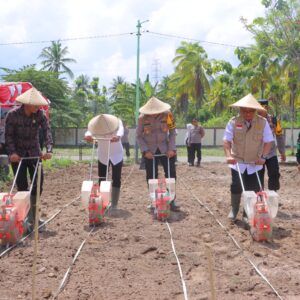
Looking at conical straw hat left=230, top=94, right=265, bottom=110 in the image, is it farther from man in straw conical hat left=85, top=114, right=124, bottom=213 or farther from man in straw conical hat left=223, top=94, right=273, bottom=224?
man in straw conical hat left=85, top=114, right=124, bottom=213

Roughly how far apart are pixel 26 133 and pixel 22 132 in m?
0.05

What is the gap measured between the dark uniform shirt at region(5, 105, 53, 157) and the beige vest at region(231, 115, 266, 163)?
248 cm

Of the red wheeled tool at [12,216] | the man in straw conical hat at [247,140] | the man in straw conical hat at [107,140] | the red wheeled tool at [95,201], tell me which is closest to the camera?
the red wheeled tool at [12,216]

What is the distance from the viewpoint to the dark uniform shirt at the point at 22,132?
588cm

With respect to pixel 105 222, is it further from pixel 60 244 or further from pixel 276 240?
pixel 276 240

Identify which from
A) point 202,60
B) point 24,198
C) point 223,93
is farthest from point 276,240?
point 202,60

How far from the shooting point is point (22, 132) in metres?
5.93

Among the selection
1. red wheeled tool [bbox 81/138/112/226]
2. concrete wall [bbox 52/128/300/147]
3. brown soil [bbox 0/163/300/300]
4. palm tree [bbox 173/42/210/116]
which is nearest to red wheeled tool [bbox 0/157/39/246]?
brown soil [bbox 0/163/300/300]

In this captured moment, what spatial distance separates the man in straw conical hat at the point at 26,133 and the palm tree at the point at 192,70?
34485 millimetres

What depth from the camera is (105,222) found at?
638 cm

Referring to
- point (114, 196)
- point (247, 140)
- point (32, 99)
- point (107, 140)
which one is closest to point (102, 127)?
point (107, 140)

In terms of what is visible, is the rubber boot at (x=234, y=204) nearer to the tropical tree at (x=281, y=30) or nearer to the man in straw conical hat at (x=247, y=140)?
the man in straw conical hat at (x=247, y=140)

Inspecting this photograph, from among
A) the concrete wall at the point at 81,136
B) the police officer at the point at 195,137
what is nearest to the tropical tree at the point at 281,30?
the police officer at the point at 195,137

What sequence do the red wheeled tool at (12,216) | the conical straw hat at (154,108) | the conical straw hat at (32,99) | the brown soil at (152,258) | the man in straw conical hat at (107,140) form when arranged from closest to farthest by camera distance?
the brown soil at (152,258) < the red wheeled tool at (12,216) < the conical straw hat at (32,99) < the conical straw hat at (154,108) < the man in straw conical hat at (107,140)
